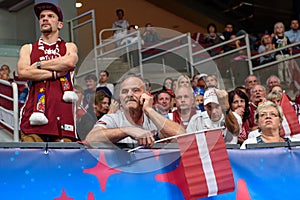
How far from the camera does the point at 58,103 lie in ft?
15.1

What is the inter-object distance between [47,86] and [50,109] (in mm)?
171

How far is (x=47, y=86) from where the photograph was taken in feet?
15.1

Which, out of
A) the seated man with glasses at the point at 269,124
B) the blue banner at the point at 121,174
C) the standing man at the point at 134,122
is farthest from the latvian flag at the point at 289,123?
the standing man at the point at 134,122

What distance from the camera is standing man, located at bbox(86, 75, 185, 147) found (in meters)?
3.84

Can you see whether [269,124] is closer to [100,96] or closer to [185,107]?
[185,107]

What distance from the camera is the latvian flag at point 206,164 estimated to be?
12.6ft

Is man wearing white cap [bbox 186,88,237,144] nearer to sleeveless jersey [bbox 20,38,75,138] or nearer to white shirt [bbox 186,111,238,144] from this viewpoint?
white shirt [bbox 186,111,238,144]

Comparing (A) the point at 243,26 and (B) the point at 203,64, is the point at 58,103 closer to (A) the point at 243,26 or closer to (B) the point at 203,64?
(B) the point at 203,64

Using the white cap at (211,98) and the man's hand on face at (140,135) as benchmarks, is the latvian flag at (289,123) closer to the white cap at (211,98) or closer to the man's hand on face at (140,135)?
the white cap at (211,98)

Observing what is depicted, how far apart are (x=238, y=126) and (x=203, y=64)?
3.14 metres

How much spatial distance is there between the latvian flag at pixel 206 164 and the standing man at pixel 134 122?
12cm

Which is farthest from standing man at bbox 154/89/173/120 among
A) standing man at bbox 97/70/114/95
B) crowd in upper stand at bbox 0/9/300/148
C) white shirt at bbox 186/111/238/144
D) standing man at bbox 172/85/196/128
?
standing man at bbox 172/85/196/128

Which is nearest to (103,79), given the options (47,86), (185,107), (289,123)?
(47,86)

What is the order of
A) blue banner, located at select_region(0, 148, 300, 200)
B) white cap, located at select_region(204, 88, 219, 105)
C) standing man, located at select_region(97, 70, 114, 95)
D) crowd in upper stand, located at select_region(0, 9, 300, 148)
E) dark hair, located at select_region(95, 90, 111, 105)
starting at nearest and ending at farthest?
blue banner, located at select_region(0, 148, 300, 200) → crowd in upper stand, located at select_region(0, 9, 300, 148) → white cap, located at select_region(204, 88, 219, 105) → dark hair, located at select_region(95, 90, 111, 105) → standing man, located at select_region(97, 70, 114, 95)
